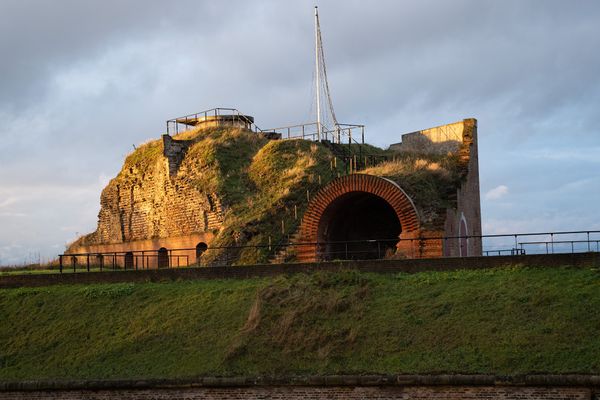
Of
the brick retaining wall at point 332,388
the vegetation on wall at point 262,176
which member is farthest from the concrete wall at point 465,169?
the brick retaining wall at point 332,388

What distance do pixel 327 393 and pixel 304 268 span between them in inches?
256

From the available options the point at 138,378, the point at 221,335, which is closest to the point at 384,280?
the point at 221,335

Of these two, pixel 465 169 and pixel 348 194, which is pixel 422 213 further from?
pixel 465 169

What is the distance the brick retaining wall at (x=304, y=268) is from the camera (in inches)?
806

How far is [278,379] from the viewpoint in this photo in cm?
1691

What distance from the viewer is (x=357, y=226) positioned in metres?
30.2

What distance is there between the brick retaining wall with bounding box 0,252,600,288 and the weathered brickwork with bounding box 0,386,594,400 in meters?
5.77

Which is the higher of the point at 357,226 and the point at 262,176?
the point at 262,176

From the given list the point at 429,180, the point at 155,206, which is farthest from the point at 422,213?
the point at 155,206

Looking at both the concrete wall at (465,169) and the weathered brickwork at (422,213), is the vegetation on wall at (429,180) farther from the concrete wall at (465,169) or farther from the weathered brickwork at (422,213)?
the concrete wall at (465,169)

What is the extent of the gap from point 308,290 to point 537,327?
20.2ft

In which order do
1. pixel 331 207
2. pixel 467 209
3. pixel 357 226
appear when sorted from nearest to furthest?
pixel 331 207
pixel 357 226
pixel 467 209

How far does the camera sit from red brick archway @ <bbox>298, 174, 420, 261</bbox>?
85.5 feet

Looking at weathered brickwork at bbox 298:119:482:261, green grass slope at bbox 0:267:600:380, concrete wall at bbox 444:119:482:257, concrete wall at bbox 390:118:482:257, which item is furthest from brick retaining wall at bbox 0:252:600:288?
concrete wall at bbox 444:119:482:257
